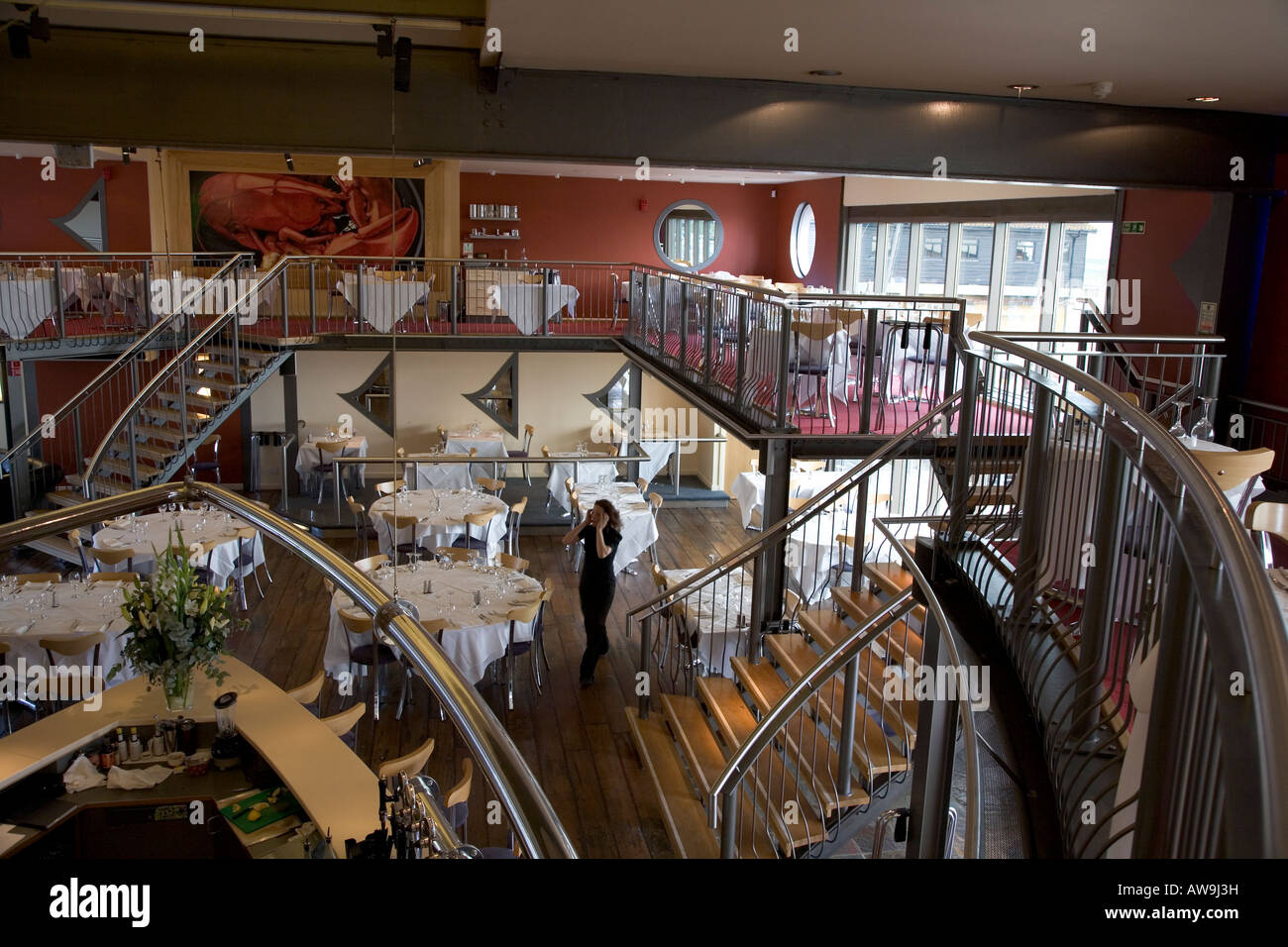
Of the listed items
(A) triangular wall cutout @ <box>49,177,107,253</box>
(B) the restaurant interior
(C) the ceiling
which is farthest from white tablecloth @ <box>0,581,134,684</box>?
(A) triangular wall cutout @ <box>49,177,107,253</box>

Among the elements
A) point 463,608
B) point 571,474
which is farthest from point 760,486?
point 463,608

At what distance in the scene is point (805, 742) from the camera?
629 centimetres

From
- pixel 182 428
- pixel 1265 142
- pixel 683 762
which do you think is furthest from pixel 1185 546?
pixel 182 428

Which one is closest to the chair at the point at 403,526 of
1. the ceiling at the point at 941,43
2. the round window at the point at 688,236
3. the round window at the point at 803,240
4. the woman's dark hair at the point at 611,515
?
the woman's dark hair at the point at 611,515

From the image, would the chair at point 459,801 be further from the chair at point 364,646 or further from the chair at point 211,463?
the chair at point 211,463

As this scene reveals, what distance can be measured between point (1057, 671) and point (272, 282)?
12.6 m

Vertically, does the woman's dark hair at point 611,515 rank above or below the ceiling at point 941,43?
below

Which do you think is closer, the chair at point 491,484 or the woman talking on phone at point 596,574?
the woman talking on phone at point 596,574

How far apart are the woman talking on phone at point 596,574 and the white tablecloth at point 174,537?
3.59 metres

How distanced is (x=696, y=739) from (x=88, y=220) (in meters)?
14.7

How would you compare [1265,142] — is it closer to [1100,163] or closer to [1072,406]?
[1100,163]

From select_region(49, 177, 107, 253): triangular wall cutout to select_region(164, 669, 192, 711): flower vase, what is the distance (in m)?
14.2

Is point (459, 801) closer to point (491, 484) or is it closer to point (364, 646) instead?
point (364, 646)

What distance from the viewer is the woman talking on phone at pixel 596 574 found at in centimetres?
834
